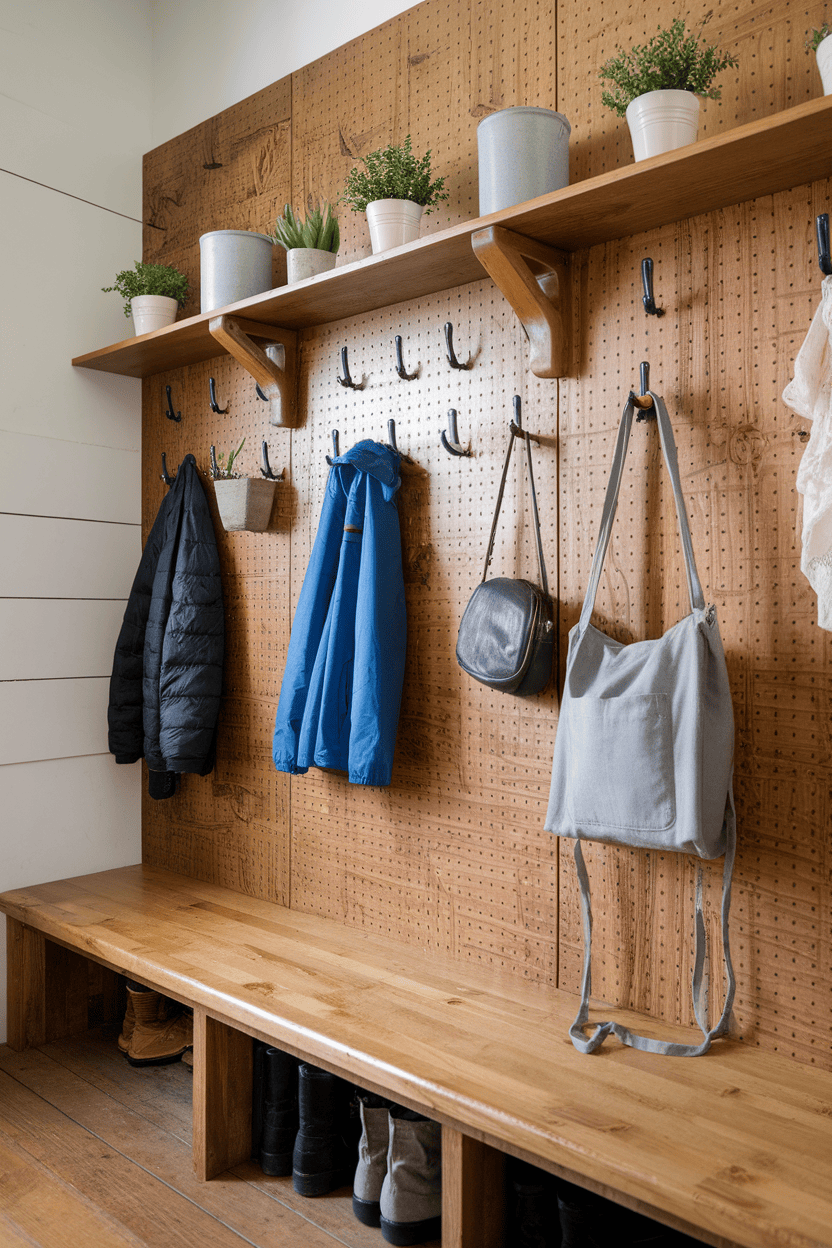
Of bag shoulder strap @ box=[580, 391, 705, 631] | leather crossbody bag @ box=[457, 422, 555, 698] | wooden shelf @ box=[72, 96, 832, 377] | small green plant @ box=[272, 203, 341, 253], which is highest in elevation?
small green plant @ box=[272, 203, 341, 253]

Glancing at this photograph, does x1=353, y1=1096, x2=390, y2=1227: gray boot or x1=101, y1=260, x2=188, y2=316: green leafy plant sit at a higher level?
x1=101, y1=260, x2=188, y2=316: green leafy plant

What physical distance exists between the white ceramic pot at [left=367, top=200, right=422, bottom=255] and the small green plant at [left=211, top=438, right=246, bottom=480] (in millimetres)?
797

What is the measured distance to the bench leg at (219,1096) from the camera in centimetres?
206

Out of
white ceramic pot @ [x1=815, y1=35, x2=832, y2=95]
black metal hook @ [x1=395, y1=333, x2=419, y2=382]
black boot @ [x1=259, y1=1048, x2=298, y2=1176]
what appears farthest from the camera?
black metal hook @ [x1=395, y1=333, x2=419, y2=382]

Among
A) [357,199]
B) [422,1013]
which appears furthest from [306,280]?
[422,1013]

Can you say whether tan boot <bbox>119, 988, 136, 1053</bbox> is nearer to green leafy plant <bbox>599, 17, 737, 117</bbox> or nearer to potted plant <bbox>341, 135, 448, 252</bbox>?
potted plant <bbox>341, 135, 448, 252</bbox>

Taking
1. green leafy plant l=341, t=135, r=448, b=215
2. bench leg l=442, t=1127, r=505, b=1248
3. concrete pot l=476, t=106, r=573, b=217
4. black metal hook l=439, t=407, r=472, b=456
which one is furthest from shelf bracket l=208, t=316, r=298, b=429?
bench leg l=442, t=1127, r=505, b=1248

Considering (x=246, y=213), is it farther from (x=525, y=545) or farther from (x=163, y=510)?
(x=525, y=545)

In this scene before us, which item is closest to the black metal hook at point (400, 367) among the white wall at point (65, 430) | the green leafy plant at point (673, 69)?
the green leafy plant at point (673, 69)

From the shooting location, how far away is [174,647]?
2707mm

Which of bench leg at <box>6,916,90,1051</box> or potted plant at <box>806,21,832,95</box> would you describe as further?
bench leg at <box>6,916,90,1051</box>

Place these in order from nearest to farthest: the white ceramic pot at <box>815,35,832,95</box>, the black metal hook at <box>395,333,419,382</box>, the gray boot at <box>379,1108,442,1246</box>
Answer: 1. the white ceramic pot at <box>815,35,832,95</box>
2. the gray boot at <box>379,1108,442,1246</box>
3. the black metal hook at <box>395,333,419,382</box>

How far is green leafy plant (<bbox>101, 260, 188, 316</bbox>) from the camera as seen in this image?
111 inches

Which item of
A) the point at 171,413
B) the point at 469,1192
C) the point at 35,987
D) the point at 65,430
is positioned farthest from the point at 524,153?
the point at 35,987
